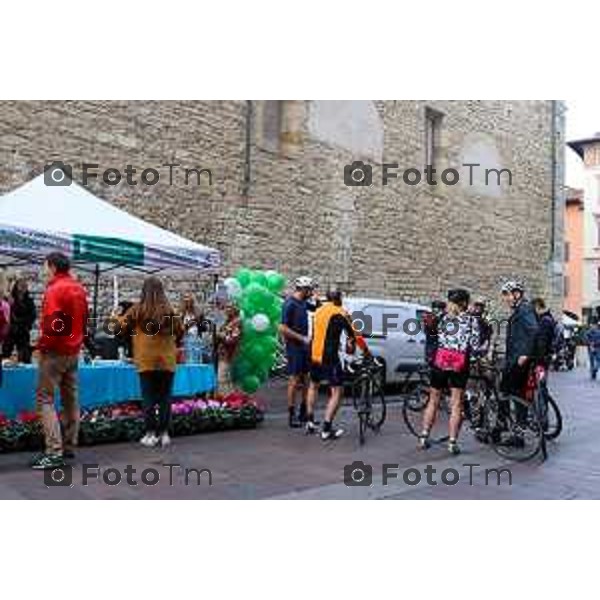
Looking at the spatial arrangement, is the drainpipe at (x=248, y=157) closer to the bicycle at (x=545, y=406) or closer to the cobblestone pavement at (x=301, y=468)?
the cobblestone pavement at (x=301, y=468)

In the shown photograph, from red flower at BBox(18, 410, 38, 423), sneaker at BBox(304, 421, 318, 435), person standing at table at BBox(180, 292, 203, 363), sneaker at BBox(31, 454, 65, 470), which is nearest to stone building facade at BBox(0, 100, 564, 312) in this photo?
person standing at table at BBox(180, 292, 203, 363)

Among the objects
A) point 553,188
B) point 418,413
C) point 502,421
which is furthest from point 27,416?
point 553,188

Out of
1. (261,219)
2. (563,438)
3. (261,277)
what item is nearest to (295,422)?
(261,277)

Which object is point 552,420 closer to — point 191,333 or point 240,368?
point 240,368

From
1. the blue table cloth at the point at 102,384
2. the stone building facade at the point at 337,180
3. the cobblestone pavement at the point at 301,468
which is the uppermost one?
the stone building facade at the point at 337,180

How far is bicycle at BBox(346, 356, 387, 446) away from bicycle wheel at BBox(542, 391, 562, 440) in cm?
185

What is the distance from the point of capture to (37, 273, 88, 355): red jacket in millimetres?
7180

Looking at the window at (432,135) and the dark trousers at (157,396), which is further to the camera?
the window at (432,135)

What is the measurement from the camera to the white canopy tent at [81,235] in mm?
8656

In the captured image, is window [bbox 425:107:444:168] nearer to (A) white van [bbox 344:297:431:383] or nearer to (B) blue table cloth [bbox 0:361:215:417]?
(A) white van [bbox 344:297:431:383]

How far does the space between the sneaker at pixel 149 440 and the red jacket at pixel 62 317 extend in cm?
151

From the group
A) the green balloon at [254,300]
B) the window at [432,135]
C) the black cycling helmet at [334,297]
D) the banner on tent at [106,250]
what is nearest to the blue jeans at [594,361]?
the window at [432,135]

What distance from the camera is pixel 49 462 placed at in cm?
704

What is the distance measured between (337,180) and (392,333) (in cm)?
620
